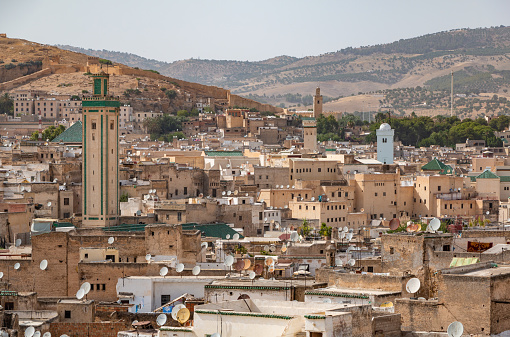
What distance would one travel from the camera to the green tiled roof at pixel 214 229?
33625mm

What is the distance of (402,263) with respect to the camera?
2070cm

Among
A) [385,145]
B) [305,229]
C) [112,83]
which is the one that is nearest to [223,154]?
[385,145]

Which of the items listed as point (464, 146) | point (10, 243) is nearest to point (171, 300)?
point (10, 243)

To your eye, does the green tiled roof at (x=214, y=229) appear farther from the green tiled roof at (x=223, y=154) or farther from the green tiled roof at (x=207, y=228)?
the green tiled roof at (x=223, y=154)

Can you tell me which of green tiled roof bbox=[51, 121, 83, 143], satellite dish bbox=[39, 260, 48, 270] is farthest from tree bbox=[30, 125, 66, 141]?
satellite dish bbox=[39, 260, 48, 270]

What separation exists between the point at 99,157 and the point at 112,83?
58127 millimetres

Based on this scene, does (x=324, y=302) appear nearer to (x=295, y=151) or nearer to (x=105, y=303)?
(x=105, y=303)

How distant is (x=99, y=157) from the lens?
36.1m

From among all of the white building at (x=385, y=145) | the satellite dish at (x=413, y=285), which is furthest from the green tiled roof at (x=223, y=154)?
the satellite dish at (x=413, y=285)

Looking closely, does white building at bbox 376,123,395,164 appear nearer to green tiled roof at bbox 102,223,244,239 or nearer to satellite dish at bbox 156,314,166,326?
green tiled roof at bbox 102,223,244,239

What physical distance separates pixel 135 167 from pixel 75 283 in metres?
20.8

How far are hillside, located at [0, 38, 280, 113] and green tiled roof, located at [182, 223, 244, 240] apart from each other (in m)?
54.3

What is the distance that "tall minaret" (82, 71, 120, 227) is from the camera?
118 feet

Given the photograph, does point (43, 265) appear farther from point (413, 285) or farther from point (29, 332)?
point (413, 285)
